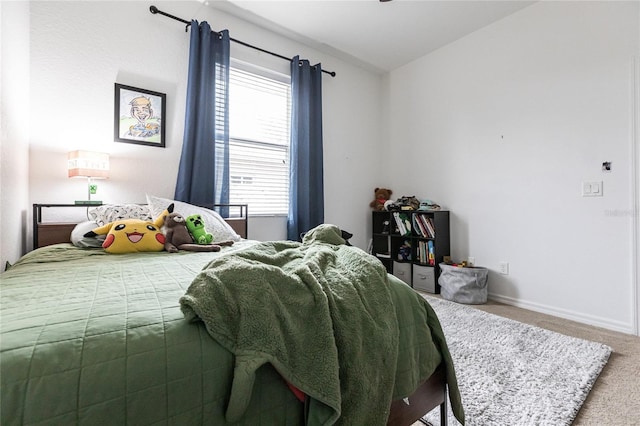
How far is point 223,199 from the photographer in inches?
107

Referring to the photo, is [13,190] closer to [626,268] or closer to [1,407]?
[1,407]

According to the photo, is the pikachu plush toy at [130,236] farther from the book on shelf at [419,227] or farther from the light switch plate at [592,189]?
the light switch plate at [592,189]

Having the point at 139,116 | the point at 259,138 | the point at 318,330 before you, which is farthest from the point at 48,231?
the point at 318,330

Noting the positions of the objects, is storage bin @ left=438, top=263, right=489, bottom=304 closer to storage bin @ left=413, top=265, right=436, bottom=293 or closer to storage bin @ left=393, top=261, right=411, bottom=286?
storage bin @ left=413, top=265, right=436, bottom=293

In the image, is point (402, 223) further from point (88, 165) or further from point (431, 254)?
point (88, 165)

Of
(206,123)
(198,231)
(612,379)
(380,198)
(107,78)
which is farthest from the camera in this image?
(380,198)

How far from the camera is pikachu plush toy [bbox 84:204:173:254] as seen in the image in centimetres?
167

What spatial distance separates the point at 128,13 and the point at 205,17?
0.63 metres

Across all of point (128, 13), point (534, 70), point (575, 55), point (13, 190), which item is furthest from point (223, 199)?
point (575, 55)

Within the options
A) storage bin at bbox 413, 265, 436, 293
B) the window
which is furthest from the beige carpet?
the window

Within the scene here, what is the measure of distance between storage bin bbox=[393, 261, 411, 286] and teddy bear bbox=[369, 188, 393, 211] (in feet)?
2.51

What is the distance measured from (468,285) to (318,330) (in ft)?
8.30

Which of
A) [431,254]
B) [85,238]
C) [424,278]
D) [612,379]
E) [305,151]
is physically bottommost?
[612,379]

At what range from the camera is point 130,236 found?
1.72 m
